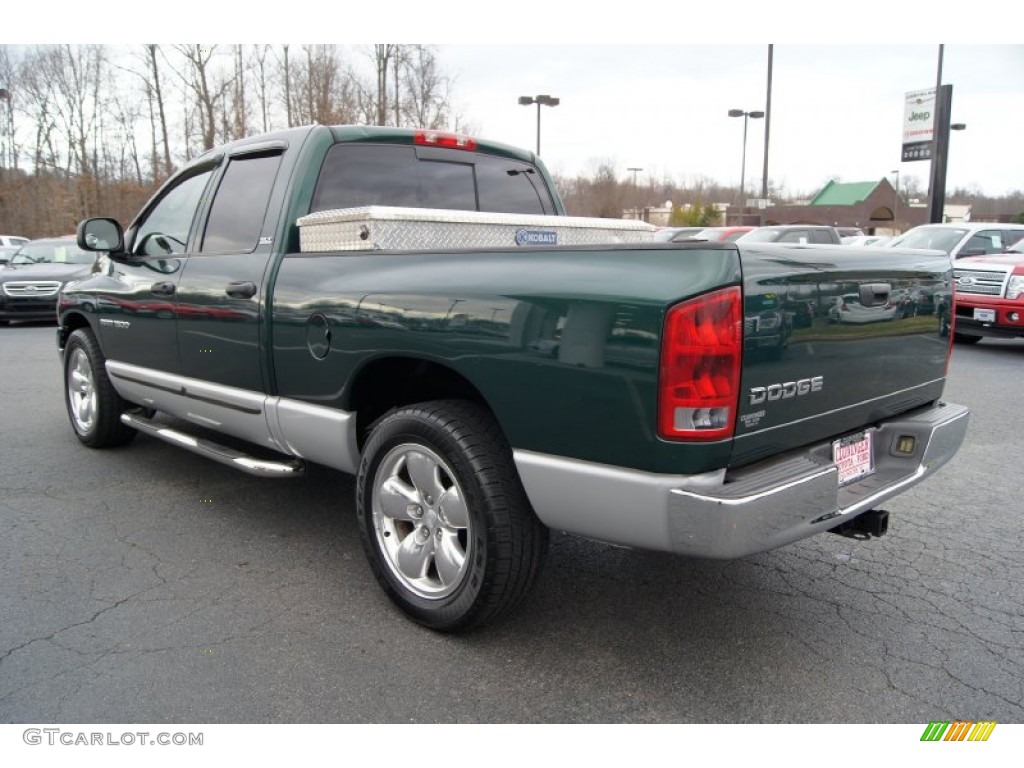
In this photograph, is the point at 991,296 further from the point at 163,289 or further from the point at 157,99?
the point at 157,99

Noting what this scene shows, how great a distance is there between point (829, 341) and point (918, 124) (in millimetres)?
25369

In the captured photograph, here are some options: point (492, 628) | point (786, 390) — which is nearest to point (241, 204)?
point (492, 628)

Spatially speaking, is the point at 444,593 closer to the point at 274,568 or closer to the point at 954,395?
the point at 274,568

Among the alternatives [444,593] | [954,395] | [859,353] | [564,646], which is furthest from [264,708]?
[954,395]

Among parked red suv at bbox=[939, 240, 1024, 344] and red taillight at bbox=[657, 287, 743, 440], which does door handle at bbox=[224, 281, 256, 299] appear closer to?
red taillight at bbox=[657, 287, 743, 440]

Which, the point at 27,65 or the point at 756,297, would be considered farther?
the point at 27,65

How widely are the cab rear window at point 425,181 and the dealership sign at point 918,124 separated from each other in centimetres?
2294

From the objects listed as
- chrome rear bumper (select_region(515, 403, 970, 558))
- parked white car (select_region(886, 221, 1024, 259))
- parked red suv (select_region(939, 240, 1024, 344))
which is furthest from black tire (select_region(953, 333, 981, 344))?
chrome rear bumper (select_region(515, 403, 970, 558))

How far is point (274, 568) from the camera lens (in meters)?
3.52

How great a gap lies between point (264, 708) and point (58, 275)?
14140 millimetres

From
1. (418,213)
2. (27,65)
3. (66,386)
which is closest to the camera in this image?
(418,213)

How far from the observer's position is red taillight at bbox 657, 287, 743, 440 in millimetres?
2199

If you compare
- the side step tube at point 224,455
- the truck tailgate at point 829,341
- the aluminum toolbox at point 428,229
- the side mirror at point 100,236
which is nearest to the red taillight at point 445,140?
the aluminum toolbox at point 428,229
